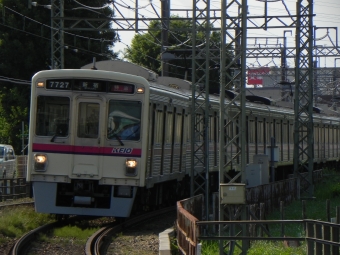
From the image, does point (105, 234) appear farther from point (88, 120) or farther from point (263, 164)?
point (263, 164)

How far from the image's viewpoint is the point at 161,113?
1695 centimetres

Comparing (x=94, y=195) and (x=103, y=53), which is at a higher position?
(x=103, y=53)

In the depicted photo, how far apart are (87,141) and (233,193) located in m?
4.59

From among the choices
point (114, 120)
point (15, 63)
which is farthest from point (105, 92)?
point (15, 63)

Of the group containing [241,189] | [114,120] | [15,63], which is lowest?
[241,189]

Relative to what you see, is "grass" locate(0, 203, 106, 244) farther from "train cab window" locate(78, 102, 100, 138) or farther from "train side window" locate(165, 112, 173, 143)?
"train side window" locate(165, 112, 173, 143)

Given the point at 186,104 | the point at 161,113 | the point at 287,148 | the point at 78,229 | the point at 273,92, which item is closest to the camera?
the point at 78,229

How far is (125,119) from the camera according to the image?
48.9ft

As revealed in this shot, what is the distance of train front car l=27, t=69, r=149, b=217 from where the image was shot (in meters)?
14.7

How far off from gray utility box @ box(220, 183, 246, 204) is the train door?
4.27 m

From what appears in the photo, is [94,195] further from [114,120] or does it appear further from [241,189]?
[241,189]

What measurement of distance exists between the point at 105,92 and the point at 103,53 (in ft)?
77.6

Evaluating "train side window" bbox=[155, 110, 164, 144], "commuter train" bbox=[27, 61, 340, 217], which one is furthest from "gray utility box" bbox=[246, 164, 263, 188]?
"commuter train" bbox=[27, 61, 340, 217]

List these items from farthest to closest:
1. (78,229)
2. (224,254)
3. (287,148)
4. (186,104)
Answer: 1. (287,148)
2. (186,104)
3. (78,229)
4. (224,254)
